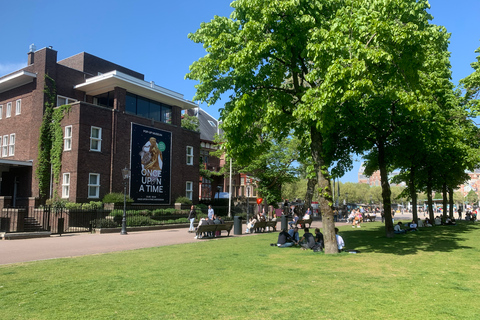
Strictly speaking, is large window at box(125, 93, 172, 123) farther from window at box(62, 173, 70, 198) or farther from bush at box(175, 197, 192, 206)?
window at box(62, 173, 70, 198)

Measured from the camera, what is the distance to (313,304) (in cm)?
698

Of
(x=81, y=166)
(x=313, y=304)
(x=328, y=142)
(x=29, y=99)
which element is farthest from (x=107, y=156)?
(x=313, y=304)

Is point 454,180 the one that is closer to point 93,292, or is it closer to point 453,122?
point 453,122

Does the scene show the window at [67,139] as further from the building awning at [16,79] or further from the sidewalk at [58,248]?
the sidewalk at [58,248]

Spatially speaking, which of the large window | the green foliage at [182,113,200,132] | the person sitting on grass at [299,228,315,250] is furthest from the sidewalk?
the green foliage at [182,113,200,132]

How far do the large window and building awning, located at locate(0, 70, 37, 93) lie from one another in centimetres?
775

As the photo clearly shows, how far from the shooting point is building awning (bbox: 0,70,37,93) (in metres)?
30.9

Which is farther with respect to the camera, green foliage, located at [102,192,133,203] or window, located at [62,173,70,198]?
window, located at [62,173,70,198]

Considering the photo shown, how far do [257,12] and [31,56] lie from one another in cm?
2678

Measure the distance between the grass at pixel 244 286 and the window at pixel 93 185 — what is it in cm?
1753

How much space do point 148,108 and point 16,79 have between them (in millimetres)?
10983

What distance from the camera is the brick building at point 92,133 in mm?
29562

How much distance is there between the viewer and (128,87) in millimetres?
33031

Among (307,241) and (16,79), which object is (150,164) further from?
(307,241)
